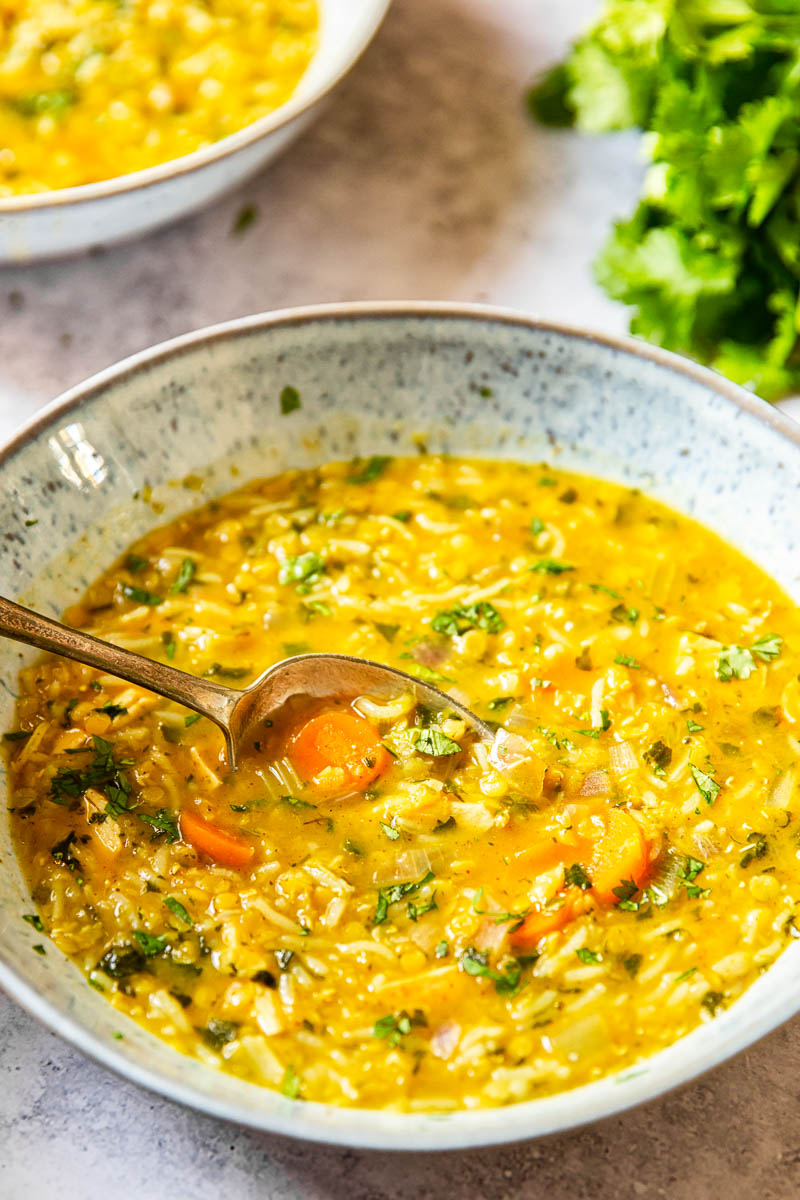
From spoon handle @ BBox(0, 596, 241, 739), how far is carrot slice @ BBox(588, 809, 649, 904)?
1.04 m

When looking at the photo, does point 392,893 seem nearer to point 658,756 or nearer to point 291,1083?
point 291,1083

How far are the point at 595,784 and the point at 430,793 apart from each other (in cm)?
45

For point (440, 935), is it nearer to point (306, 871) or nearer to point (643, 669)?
point (306, 871)

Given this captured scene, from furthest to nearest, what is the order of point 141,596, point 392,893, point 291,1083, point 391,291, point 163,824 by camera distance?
point 391,291, point 141,596, point 163,824, point 392,893, point 291,1083

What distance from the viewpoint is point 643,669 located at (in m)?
3.75

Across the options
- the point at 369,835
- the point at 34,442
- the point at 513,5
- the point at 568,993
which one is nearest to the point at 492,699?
the point at 369,835

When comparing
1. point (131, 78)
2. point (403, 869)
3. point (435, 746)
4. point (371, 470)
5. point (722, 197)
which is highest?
point (722, 197)

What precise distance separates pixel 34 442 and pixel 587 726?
5.85 feet

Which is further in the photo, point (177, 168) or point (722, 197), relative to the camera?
point (722, 197)

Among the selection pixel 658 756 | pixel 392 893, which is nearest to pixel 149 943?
pixel 392 893

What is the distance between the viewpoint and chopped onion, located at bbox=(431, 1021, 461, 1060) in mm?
2998

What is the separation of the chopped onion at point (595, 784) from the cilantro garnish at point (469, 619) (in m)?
0.56

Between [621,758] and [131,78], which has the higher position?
[131,78]

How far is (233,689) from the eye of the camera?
360 centimetres
